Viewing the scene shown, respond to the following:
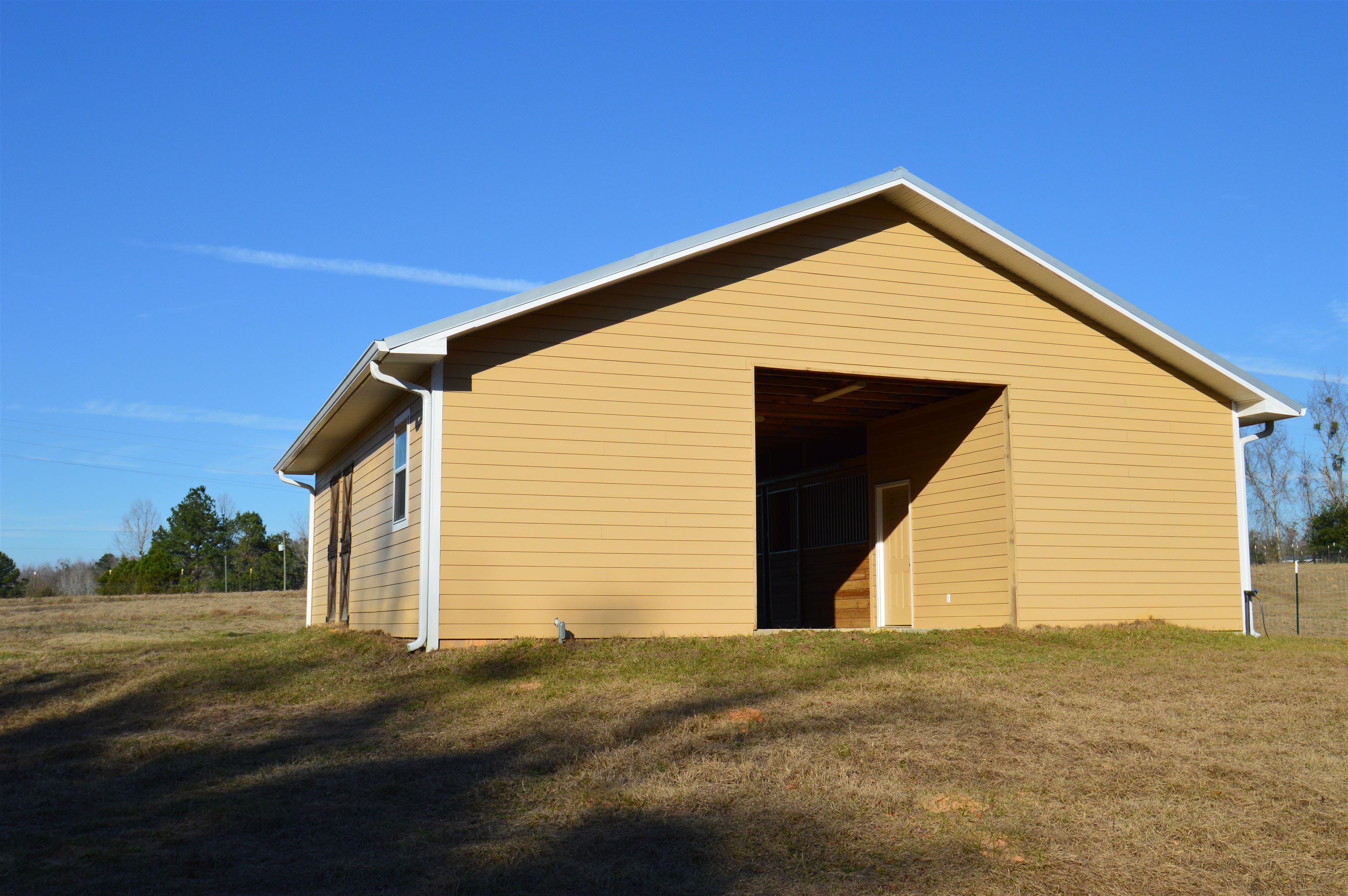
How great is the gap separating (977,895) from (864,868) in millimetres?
568

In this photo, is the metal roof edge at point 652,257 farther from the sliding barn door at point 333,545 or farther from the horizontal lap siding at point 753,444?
the sliding barn door at point 333,545

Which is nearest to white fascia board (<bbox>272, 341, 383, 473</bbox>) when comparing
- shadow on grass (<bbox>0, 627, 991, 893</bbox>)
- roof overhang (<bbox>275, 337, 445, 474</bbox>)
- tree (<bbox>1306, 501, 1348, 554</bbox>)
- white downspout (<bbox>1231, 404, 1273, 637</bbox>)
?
roof overhang (<bbox>275, 337, 445, 474</bbox>)

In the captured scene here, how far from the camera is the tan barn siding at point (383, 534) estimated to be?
1152 centimetres

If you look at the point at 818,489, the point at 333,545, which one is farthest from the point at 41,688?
the point at 818,489

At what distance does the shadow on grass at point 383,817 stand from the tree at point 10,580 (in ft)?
159

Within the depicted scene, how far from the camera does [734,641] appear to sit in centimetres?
1116

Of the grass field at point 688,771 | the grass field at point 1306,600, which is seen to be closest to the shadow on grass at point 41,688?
the grass field at point 688,771

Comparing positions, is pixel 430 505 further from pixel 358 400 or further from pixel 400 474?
pixel 358 400

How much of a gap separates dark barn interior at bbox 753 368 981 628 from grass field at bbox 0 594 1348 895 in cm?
370

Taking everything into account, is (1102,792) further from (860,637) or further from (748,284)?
(748,284)

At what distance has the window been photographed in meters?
12.2

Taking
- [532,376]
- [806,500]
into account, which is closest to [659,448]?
[532,376]

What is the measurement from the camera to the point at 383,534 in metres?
13.2

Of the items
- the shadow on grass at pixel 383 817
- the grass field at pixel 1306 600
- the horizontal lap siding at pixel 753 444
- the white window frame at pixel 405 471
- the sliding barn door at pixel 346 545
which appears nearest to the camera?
the shadow on grass at pixel 383 817
